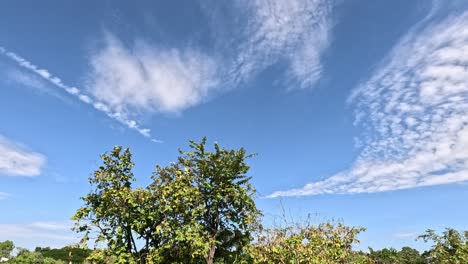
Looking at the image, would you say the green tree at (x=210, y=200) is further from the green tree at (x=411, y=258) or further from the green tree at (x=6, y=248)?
the green tree at (x=6, y=248)

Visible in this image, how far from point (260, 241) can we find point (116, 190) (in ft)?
33.8

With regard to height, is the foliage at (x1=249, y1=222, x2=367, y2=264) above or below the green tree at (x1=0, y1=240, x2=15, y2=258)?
below

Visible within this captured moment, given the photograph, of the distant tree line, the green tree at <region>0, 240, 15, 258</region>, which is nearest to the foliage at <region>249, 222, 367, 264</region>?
the distant tree line

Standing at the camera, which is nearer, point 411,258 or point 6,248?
point 411,258

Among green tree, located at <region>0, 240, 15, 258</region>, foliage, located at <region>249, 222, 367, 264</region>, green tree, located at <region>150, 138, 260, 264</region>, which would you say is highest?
green tree, located at <region>0, 240, 15, 258</region>

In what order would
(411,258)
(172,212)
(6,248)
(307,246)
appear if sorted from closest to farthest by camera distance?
(307,246)
(172,212)
(411,258)
(6,248)

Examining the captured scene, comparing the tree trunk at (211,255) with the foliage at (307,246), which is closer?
the foliage at (307,246)

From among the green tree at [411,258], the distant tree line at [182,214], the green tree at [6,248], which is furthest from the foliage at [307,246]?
the green tree at [6,248]

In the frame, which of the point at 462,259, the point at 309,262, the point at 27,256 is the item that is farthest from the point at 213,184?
the point at 27,256

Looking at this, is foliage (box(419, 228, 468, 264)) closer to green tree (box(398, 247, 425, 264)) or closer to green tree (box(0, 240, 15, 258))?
green tree (box(398, 247, 425, 264))

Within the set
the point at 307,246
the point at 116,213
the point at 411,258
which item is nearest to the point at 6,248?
Result: the point at 116,213

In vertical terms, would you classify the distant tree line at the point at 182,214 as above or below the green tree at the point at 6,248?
below

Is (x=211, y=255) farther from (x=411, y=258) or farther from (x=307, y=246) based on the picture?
(x=411, y=258)

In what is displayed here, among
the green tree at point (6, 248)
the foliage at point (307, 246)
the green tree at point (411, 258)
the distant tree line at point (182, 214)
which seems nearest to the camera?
the foliage at point (307, 246)
